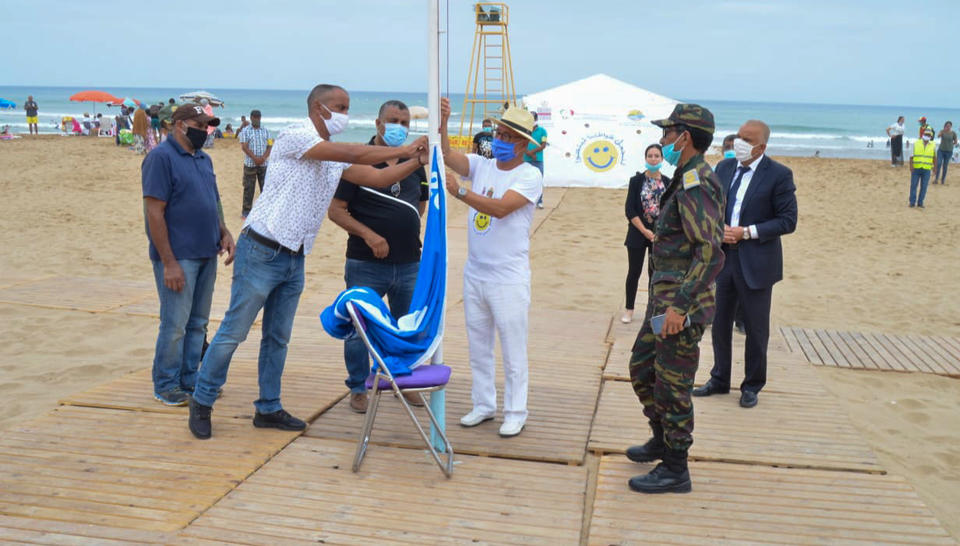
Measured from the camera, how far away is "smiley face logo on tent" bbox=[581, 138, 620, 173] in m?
19.1

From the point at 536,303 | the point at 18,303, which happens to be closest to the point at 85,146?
the point at 18,303

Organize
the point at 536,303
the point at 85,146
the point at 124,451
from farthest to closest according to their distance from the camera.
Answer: the point at 85,146 < the point at 536,303 < the point at 124,451

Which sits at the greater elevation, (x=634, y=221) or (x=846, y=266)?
(x=634, y=221)

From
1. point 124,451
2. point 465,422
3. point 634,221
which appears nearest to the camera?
point 124,451

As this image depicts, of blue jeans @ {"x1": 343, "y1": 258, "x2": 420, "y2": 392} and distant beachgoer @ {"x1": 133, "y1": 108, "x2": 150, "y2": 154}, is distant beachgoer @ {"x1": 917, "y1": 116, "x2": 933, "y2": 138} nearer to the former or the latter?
blue jeans @ {"x1": 343, "y1": 258, "x2": 420, "y2": 392}

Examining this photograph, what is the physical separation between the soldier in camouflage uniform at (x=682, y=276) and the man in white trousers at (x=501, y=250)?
0.74m

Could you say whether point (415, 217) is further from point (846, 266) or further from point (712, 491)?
point (846, 266)

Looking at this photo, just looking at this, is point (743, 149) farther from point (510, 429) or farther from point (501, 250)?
point (510, 429)

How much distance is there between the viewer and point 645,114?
1855 centimetres

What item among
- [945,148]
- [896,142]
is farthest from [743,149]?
[896,142]

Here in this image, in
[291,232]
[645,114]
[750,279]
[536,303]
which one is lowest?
[536,303]

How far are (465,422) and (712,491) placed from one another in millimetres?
1451

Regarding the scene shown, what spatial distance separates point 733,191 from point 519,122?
183 cm

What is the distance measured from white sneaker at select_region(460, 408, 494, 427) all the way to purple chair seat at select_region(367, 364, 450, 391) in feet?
2.24
